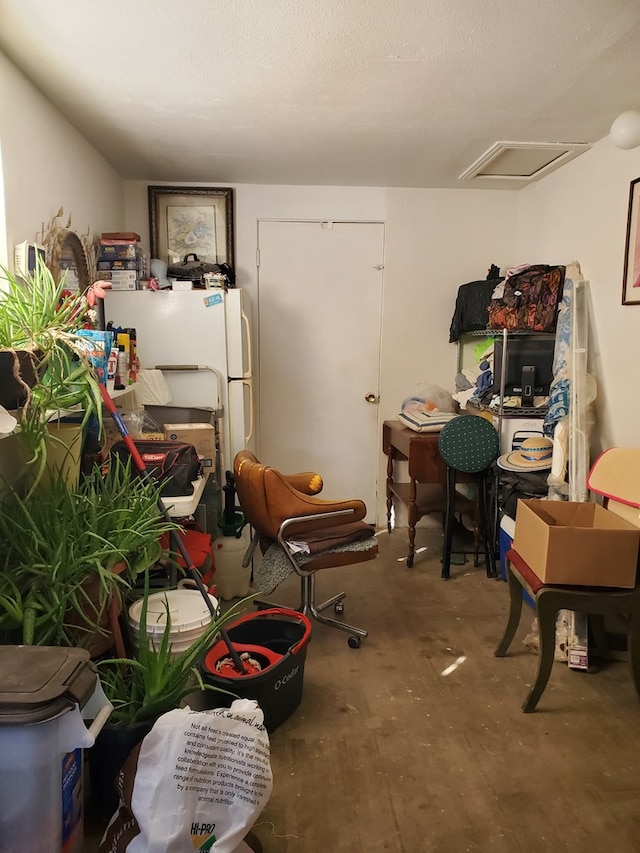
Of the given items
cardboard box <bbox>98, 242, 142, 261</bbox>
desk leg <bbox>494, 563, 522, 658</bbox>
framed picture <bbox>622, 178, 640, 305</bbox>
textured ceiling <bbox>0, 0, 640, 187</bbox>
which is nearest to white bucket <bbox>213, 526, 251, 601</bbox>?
desk leg <bbox>494, 563, 522, 658</bbox>

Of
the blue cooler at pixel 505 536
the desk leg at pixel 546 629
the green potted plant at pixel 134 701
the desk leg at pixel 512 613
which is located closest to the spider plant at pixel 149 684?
the green potted plant at pixel 134 701

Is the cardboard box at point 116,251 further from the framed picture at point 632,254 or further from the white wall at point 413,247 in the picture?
the framed picture at point 632,254

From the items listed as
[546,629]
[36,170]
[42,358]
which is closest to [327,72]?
[36,170]

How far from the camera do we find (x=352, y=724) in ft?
7.14

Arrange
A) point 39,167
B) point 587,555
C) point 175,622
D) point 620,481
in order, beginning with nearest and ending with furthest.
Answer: point 175,622, point 587,555, point 620,481, point 39,167

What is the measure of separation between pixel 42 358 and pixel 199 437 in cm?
139

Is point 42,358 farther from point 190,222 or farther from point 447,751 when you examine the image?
point 190,222

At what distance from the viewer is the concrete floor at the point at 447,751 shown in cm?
169

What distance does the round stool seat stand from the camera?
3.41 m

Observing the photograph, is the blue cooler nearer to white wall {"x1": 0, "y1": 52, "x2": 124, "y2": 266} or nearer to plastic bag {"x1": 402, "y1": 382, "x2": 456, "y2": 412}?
plastic bag {"x1": 402, "y1": 382, "x2": 456, "y2": 412}

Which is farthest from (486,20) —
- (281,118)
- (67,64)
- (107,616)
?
(107,616)

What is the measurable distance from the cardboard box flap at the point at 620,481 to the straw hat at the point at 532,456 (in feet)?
2.08

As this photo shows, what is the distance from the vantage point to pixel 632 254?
2.84 m

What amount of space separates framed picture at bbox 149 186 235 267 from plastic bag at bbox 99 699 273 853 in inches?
128
